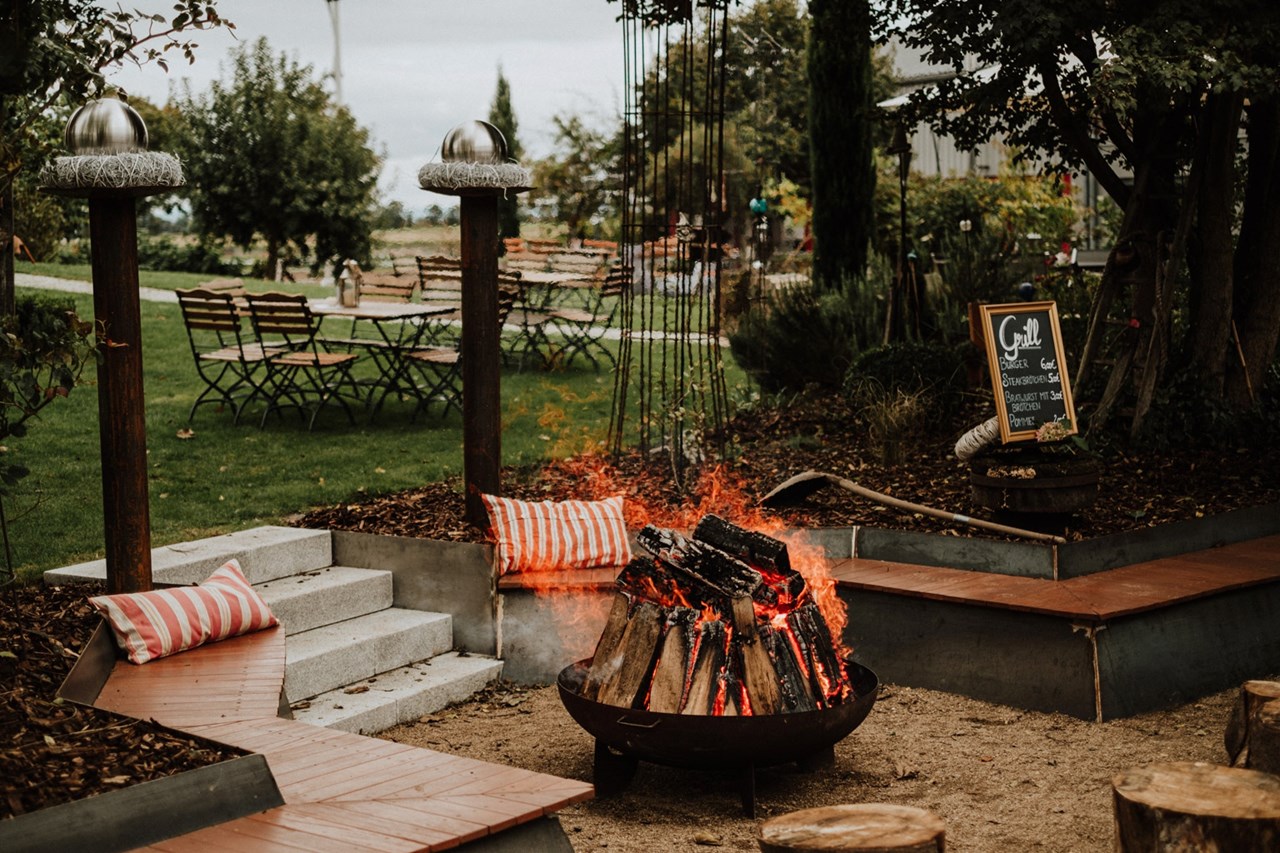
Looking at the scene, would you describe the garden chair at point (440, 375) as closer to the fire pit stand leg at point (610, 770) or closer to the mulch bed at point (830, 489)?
the mulch bed at point (830, 489)

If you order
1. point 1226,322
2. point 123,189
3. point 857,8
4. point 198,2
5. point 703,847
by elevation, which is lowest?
point 703,847

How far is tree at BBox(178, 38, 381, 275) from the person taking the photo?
66.6ft

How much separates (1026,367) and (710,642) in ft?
8.65

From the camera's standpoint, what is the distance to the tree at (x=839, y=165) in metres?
11.5

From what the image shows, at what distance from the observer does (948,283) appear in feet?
32.7

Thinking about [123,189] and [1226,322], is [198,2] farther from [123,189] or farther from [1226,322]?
[1226,322]

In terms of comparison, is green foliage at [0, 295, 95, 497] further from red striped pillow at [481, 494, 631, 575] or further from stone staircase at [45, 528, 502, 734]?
red striped pillow at [481, 494, 631, 575]

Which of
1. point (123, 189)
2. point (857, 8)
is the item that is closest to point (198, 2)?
point (123, 189)

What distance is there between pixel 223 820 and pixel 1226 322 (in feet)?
20.3

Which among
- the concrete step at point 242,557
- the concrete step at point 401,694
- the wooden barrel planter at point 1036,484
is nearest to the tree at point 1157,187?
the wooden barrel planter at point 1036,484

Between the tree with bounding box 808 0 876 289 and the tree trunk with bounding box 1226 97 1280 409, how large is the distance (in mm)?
3992

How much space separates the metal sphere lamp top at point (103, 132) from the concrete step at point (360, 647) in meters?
1.88

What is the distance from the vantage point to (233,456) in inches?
316

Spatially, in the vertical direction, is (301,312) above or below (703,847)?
above
